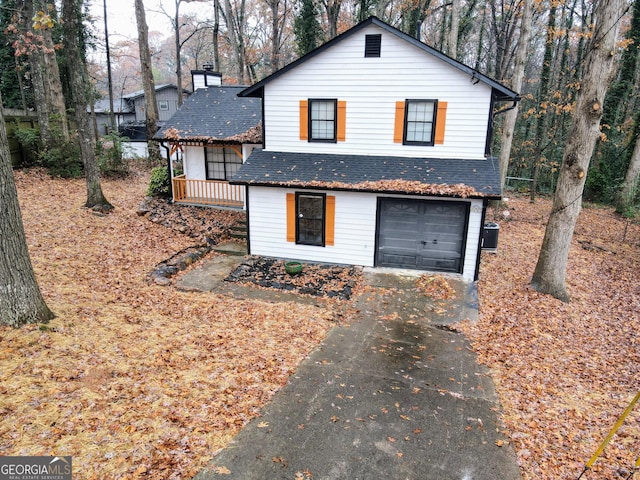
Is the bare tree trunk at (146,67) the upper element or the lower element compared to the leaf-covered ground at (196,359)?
upper

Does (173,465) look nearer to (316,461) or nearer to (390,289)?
(316,461)

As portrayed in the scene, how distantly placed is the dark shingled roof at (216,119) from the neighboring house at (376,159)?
2839mm

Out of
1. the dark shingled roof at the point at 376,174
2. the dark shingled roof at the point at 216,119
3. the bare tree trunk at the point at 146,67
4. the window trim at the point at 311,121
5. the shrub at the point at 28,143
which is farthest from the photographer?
the bare tree trunk at the point at 146,67

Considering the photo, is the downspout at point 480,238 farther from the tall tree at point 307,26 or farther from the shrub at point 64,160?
the tall tree at point 307,26

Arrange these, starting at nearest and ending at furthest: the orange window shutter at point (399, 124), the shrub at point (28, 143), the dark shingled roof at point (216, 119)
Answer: the orange window shutter at point (399, 124) < the dark shingled roof at point (216, 119) < the shrub at point (28, 143)

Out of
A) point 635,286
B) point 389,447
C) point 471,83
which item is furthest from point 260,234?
point 635,286

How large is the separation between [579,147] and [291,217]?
810 cm

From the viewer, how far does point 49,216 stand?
13.0 metres

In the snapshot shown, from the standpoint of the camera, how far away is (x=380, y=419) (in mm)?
5656

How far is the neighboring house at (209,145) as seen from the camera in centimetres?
1602

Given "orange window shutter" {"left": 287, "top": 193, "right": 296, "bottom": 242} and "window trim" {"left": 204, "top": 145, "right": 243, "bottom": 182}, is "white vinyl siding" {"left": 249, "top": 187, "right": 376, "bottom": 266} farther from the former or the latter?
"window trim" {"left": 204, "top": 145, "right": 243, "bottom": 182}

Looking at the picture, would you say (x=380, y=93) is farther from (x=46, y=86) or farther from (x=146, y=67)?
(x=46, y=86)

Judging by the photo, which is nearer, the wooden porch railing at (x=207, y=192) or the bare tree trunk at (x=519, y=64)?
the wooden porch railing at (x=207, y=192)

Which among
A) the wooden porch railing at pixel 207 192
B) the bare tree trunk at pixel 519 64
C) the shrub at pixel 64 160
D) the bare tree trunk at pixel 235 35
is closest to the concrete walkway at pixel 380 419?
the wooden porch railing at pixel 207 192
